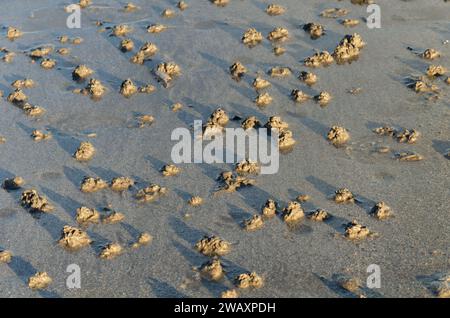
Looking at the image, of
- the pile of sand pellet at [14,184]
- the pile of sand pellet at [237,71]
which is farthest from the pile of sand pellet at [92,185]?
the pile of sand pellet at [237,71]

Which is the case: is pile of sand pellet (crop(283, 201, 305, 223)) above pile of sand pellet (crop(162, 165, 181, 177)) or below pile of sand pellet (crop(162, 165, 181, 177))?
above

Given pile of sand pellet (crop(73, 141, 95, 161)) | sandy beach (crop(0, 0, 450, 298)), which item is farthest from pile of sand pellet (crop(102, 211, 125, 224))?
pile of sand pellet (crop(73, 141, 95, 161))

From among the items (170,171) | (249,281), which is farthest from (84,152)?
(249,281)

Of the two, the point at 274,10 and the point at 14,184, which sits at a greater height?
the point at 274,10

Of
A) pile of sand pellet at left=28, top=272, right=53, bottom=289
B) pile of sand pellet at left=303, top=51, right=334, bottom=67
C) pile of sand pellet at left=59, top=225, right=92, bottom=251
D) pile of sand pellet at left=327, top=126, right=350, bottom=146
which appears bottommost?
pile of sand pellet at left=28, top=272, right=53, bottom=289

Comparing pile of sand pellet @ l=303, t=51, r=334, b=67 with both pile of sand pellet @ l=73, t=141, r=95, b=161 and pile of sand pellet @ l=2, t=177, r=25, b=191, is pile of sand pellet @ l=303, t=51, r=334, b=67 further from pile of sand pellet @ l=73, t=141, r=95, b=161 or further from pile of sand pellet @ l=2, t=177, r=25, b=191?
pile of sand pellet @ l=2, t=177, r=25, b=191

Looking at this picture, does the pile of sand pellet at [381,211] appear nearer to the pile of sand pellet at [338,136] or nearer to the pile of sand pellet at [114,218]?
the pile of sand pellet at [338,136]

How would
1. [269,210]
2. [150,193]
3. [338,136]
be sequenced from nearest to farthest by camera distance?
[269,210] < [150,193] < [338,136]

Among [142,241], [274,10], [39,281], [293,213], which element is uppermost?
[274,10]

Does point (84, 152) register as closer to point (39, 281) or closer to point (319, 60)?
point (39, 281)
